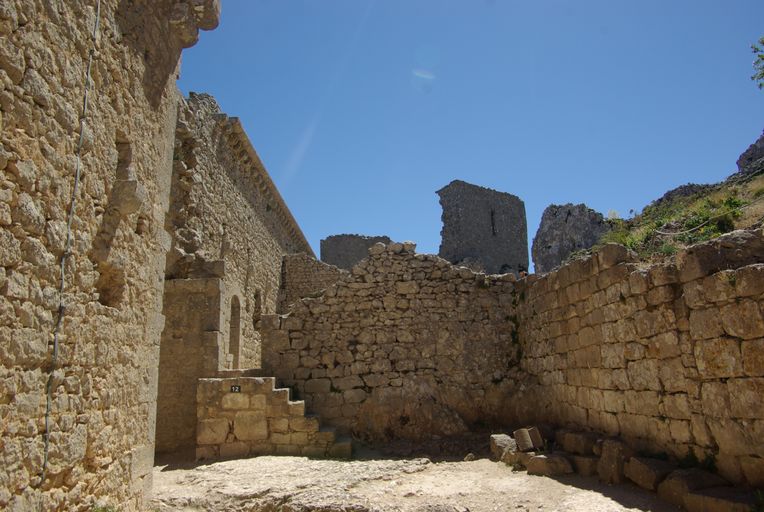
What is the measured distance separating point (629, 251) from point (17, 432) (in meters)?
6.47

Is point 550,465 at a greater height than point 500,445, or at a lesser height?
lesser

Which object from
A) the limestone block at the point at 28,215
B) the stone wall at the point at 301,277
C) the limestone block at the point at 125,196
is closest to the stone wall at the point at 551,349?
the limestone block at the point at 125,196

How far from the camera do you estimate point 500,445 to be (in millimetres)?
7984

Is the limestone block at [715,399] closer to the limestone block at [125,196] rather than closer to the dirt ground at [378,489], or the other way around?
the dirt ground at [378,489]

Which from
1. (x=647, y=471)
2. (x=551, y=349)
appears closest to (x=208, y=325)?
(x=551, y=349)

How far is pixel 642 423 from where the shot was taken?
20.4ft

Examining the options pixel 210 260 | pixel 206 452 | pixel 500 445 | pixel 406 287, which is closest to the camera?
pixel 500 445

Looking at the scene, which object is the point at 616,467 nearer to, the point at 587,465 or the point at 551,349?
the point at 587,465

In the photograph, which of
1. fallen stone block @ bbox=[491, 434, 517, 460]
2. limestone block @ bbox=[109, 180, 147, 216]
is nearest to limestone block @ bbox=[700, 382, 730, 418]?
fallen stone block @ bbox=[491, 434, 517, 460]

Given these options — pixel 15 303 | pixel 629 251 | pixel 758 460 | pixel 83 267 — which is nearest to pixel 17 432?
pixel 15 303

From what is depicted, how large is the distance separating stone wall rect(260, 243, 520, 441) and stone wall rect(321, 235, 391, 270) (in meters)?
18.6

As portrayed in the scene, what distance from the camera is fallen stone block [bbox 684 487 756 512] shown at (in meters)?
4.34

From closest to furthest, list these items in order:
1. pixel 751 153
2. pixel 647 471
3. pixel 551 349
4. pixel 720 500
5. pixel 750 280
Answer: pixel 720 500, pixel 750 280, pixel 647 471, pixel 551 349, pixel 751 153

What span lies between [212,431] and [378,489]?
322 centimetres
